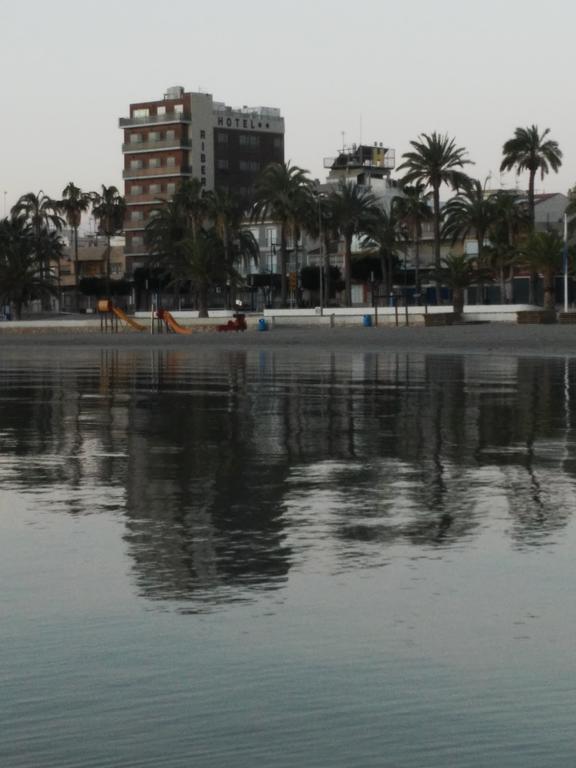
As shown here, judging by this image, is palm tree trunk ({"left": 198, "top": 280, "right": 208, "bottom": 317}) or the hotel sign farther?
the hotel sign

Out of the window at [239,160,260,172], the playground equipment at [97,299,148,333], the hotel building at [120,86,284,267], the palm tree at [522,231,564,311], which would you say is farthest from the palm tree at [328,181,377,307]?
the window at [239,160,260,172]

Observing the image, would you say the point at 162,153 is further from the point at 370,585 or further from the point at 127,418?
the point at 370,585

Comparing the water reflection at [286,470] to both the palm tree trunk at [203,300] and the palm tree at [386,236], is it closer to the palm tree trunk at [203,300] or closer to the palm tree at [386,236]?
the palm tree trunk at [203,300]

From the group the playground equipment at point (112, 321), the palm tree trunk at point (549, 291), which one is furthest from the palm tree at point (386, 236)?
the palm tree trunk at point (549, 291)

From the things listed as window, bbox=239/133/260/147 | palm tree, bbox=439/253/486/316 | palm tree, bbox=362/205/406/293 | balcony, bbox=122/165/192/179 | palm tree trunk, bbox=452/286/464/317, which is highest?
window, bbox=239/133/260/147

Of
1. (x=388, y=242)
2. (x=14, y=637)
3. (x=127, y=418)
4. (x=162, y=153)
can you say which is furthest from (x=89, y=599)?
(x=162, y=153)

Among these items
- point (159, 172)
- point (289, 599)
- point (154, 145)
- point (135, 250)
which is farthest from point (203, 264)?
point (289, 599)

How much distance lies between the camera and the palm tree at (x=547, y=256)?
9544 cm

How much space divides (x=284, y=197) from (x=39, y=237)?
4485 cm

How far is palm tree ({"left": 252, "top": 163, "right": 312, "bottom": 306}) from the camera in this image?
415 ft

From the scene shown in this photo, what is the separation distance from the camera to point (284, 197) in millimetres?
126688

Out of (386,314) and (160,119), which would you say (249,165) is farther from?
(386,314)

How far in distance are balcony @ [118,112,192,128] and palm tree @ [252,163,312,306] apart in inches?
2323

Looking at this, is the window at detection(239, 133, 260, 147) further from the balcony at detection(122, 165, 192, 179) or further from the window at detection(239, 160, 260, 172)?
the balcony at detection(122, 165, 192, 179)
